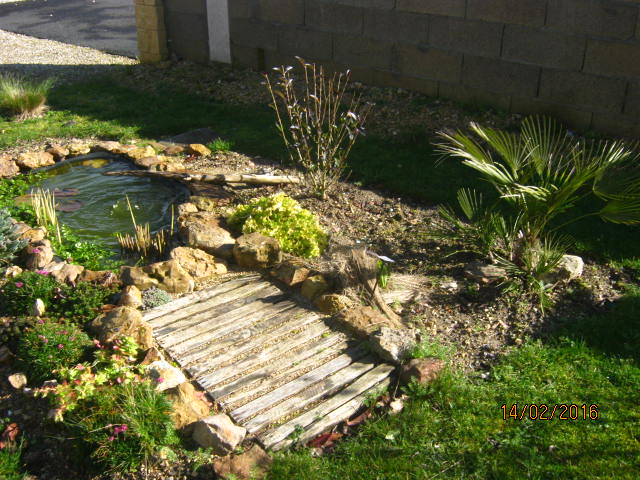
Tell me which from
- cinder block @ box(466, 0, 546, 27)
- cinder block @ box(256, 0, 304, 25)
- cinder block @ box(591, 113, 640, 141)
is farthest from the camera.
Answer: cinder block @ box(256, 0, 304, 25)

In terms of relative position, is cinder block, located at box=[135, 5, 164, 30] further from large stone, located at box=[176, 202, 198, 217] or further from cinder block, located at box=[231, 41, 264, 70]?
large stone, located at box=[176, 202, 198, 217]

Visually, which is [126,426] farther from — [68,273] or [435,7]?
[435,7]

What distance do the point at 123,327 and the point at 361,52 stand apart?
20.0ft

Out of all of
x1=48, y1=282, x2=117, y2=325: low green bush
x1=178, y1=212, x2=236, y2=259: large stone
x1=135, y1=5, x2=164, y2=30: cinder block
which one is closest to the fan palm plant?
x1=178, y1=212, x2=236, y2=259: large stone

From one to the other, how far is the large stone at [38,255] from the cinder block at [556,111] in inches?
224

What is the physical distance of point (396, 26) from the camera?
8484 millimetres

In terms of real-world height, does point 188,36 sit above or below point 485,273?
above

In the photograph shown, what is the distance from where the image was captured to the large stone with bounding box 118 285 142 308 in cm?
467

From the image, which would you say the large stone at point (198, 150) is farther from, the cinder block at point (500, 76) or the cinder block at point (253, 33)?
the cinder block at point (500, 76)

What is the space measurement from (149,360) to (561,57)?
5.86 m

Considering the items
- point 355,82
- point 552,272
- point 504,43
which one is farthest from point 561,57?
point 552,272

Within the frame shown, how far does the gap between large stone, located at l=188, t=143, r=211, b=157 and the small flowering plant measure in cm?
401

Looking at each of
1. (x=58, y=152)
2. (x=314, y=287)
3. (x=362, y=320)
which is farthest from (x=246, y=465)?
(x=58, y=152)

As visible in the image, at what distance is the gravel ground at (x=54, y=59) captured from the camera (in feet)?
40.1
